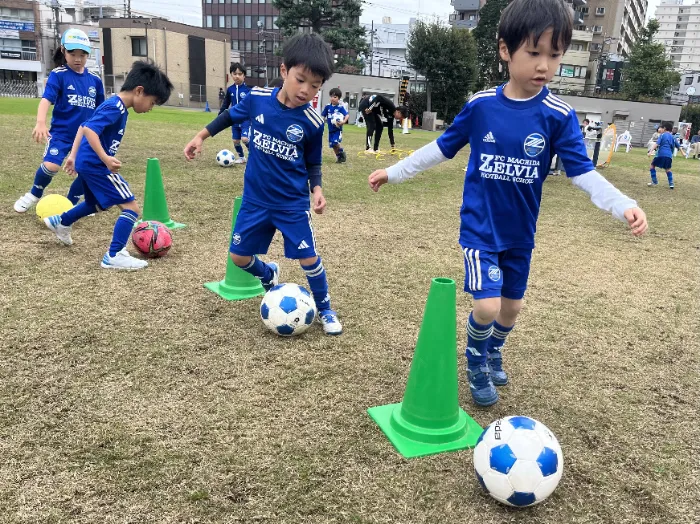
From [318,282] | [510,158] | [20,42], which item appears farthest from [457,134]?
[20,42]

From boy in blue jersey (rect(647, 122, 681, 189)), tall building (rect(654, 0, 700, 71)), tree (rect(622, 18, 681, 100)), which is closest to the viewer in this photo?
boy in blue jersey (rect(647, 122, 681, 189))

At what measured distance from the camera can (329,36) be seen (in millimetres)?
43562

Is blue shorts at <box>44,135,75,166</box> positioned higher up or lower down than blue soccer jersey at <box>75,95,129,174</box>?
lower down

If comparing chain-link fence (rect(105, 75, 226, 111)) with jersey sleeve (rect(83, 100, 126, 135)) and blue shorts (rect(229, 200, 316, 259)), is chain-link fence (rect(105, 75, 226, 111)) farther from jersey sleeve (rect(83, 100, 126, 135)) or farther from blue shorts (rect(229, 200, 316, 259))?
blue shorts (rect(229, 200, 316, 259))

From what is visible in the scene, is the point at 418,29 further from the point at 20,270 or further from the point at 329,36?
the point at 20,270

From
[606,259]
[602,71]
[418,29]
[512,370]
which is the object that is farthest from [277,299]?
[602,71]

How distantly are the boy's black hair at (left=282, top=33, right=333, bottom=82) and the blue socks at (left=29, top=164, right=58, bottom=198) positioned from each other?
13.4 ft

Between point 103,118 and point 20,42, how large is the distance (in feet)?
226

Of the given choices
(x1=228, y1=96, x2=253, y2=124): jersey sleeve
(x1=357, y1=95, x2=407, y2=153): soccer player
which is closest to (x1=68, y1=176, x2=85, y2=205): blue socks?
(x1=228, y1=96, x2=253, y2=124): jersey sleeve

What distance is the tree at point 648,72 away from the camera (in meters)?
47.0

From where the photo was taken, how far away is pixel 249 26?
79.2 m

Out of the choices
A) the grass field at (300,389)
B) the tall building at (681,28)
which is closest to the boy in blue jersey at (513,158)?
the grass field at (300,389)

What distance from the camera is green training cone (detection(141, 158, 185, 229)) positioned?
19.0 ft

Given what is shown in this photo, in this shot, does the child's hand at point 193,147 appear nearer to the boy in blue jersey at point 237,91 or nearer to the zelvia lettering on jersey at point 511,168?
the zelvia lettering on jersey at point 511,168
